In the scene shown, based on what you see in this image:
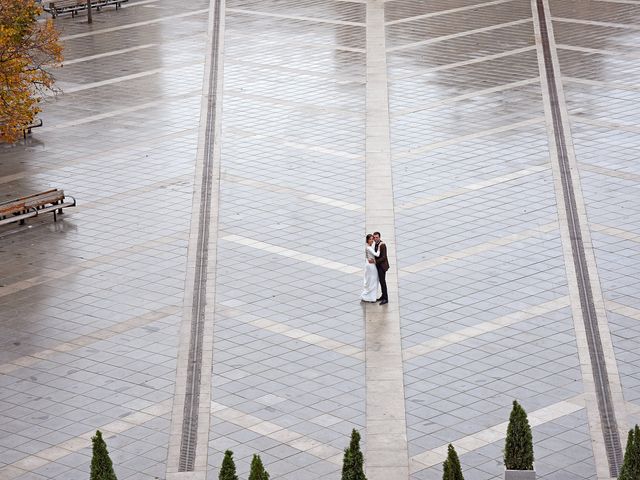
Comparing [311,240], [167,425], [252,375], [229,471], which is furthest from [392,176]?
[229,471]

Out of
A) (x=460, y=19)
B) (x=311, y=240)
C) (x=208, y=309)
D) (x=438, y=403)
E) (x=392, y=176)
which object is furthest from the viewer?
(x=460, y=19)

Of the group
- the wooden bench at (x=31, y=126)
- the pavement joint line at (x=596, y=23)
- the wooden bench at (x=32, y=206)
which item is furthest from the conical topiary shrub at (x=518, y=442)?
the pavement joint line at (x=596, y=23)

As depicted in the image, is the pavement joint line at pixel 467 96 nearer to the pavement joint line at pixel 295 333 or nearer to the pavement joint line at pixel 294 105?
the pavement joint line at pixel 294 105

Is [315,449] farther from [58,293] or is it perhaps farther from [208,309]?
[58,293]

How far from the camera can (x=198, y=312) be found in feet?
66.6

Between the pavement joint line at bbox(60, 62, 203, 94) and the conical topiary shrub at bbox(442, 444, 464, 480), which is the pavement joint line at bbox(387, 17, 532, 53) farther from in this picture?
the conical topiary shrub at bbox(442, 444, 464, 480)

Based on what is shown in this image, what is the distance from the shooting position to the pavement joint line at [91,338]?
739 inches

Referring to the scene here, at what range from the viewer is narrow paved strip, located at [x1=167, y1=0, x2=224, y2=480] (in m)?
16.3

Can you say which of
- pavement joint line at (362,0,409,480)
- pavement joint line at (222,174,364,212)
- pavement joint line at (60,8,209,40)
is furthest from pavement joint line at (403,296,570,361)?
pavement joint line at (60,8,209,40)

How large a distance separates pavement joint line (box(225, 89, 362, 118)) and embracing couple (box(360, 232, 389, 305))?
385 inches

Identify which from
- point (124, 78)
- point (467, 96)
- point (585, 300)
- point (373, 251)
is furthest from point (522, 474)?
point (124, 78)

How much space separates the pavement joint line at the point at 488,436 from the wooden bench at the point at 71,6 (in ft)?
92.3

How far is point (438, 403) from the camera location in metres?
17.4

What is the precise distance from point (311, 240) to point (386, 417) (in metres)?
6.47
